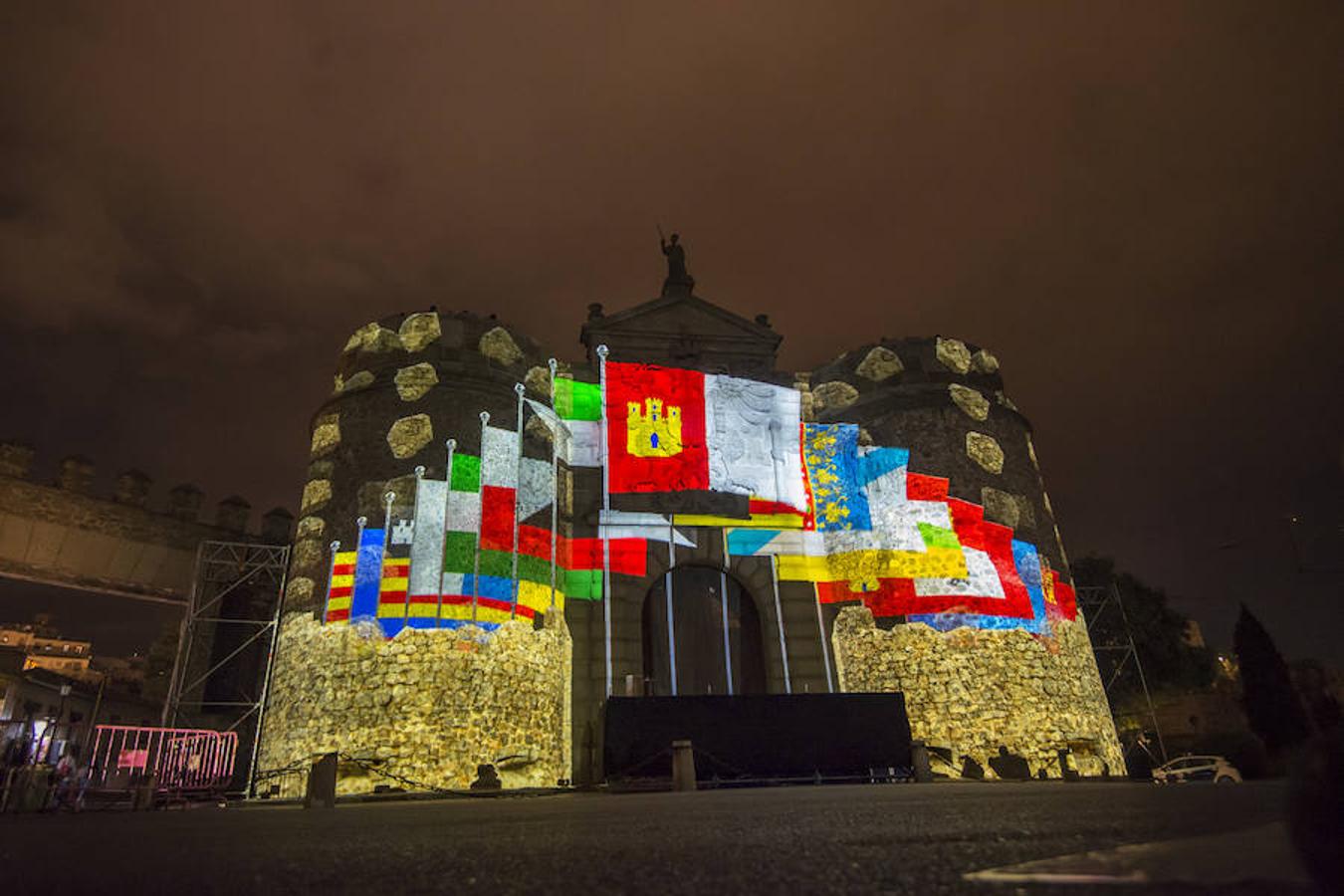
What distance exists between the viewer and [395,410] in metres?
17.7

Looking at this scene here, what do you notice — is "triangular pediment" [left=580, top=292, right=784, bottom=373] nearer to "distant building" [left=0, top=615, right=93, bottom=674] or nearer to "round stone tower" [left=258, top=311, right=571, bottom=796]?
"round stone tower" [left=258, top=311, right=571, bottom=796]

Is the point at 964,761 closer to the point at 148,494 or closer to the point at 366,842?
the point at 366,842

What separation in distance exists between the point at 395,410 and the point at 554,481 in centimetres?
394

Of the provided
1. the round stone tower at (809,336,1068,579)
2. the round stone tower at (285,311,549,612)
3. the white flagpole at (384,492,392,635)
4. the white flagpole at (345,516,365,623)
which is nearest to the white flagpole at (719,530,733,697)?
the round stone tower at (809,336,1068,579)

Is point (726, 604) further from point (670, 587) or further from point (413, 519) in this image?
point (413, 519)

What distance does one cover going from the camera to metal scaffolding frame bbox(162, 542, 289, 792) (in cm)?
1822

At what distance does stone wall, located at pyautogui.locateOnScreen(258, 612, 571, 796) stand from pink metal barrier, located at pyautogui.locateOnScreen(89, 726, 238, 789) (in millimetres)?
1700

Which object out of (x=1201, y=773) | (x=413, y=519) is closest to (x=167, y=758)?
(x=413, y=519)

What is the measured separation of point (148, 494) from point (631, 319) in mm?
13611

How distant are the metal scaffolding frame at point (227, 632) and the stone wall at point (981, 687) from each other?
45.3ft

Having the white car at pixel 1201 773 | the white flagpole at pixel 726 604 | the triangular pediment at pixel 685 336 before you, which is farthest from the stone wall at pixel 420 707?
the white car at pixel 1201 773

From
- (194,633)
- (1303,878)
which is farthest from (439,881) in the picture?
(194,633)

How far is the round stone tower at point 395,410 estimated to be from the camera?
16.9 meters

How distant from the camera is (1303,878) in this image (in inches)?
42.3
